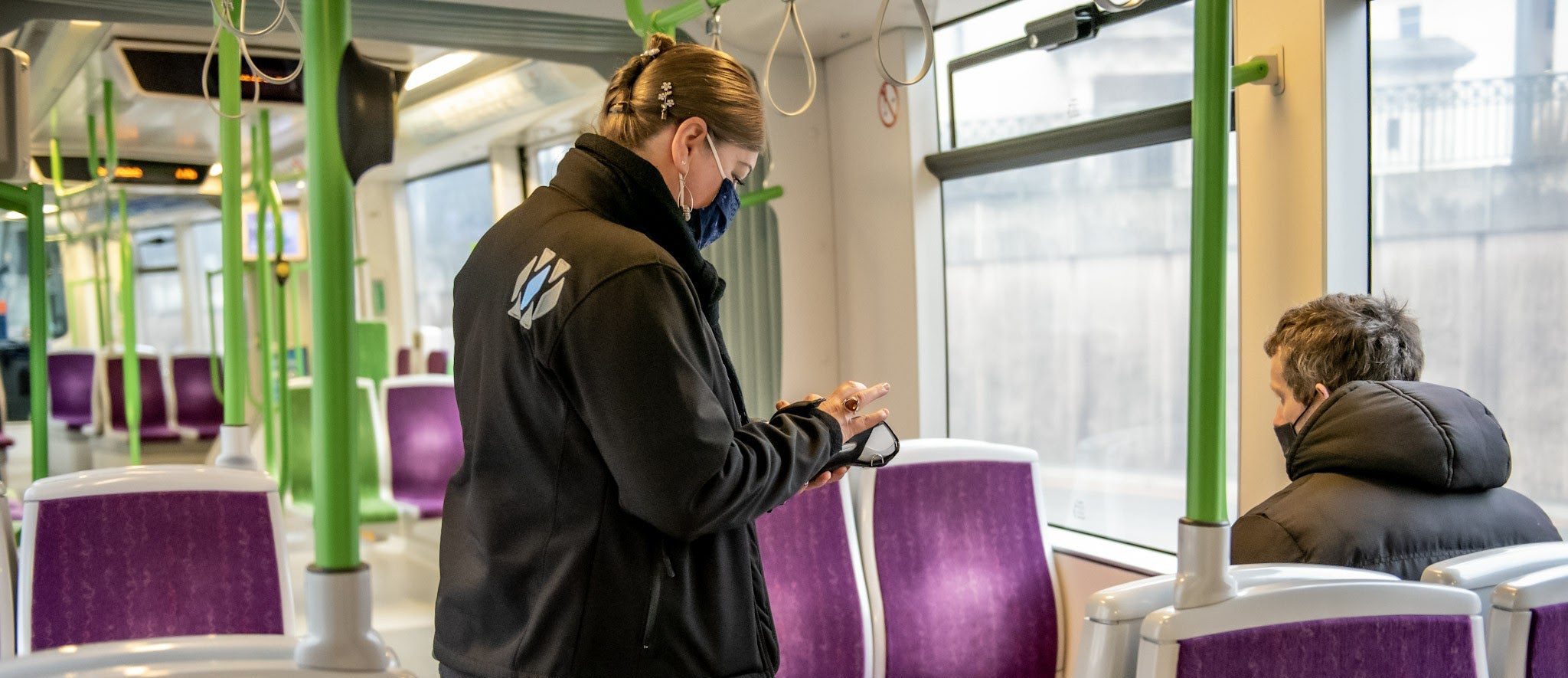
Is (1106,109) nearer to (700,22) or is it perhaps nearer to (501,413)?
(700,22)

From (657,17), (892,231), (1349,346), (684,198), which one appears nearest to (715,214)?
(684,198)

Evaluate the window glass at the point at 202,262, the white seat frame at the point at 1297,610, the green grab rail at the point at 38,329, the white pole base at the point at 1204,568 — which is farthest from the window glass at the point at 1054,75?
the window glass at the point at 202,262

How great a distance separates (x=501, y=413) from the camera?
120 centimetres

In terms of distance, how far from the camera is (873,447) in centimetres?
141

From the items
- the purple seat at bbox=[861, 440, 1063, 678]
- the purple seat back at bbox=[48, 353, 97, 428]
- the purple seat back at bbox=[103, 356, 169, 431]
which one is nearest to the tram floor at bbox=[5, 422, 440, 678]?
the purple seat back at bbox=[48, 353, 97, 428]

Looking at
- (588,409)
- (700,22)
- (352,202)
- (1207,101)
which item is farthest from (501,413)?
(700,22)

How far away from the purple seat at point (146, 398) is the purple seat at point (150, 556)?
6.73m

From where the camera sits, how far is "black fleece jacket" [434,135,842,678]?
1113 mm

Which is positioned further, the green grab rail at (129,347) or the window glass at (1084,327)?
the green grab rail at (129,347)

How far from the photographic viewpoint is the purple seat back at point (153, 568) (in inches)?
67.2

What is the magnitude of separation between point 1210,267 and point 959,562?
58.8 inches

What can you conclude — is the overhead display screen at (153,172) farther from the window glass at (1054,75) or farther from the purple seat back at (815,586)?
the purple seat back at (815,586)

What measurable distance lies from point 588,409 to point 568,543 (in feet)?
0.49

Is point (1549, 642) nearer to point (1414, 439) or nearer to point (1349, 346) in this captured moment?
point (1414, 439)
